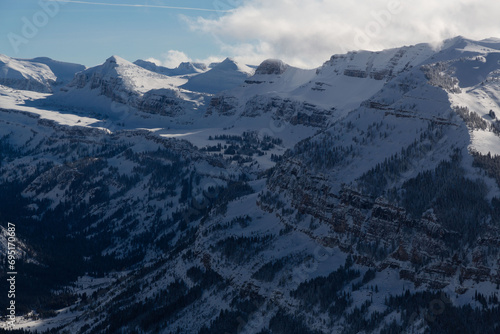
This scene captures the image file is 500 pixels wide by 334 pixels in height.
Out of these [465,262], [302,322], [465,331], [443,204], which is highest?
[443,204]

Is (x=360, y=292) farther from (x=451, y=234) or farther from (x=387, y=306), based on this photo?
(x=451, y=234)

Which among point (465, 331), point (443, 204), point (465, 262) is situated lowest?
point (465, 331)

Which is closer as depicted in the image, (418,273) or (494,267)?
(494,267)

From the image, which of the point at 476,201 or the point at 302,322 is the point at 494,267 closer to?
the point at 476,201

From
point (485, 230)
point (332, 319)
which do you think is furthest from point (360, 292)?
point (485, 230)

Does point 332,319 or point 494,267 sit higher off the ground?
point 494,267

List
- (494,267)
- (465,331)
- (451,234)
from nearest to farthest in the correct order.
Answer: (465,331) → (494,267) → (451,234)

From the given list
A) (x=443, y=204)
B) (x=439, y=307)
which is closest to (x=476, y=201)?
(x=443, y=204)

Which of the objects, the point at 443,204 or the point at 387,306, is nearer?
the point at 387,306

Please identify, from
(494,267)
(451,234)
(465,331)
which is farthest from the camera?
(451,234)
